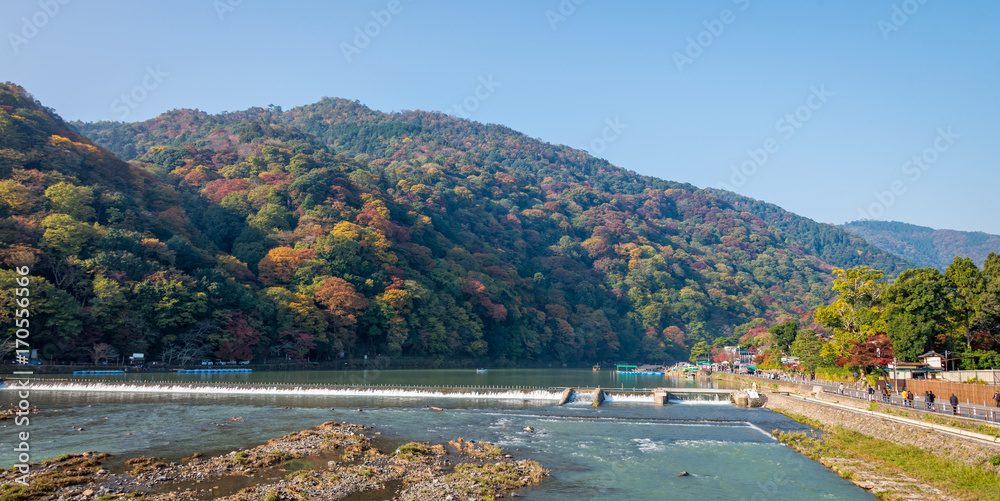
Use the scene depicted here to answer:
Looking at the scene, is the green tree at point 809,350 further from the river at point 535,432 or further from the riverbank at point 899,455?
the riverbank at point 899,455

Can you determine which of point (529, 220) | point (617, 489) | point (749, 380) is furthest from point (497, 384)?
point (529, 220)

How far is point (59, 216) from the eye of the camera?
1866 inches

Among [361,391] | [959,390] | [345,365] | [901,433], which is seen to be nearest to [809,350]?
[959,390]

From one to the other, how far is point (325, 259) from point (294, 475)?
55.5 metres

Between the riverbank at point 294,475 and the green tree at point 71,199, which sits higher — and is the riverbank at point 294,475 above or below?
below

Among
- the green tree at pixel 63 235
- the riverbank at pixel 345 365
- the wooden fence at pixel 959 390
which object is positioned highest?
the green tree at pixel 63 235

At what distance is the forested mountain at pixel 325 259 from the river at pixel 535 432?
1291 cm

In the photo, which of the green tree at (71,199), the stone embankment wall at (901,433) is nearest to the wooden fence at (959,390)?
the stone embankment wall at (901,433)

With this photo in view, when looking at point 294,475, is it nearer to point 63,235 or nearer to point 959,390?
point 959,390

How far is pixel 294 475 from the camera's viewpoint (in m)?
16.6

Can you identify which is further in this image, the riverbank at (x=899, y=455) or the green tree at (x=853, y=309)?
the green tree at (x=853, y=309)

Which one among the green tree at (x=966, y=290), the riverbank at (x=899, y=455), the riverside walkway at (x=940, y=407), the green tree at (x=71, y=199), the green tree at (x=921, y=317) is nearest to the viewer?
the riverbank at (x=899, y=455)

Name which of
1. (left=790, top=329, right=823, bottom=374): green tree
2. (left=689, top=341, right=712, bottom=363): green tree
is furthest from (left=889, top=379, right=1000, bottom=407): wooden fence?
(left=689, top=341, right=712, bottom=363): green tree

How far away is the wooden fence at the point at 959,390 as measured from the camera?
24531mm
